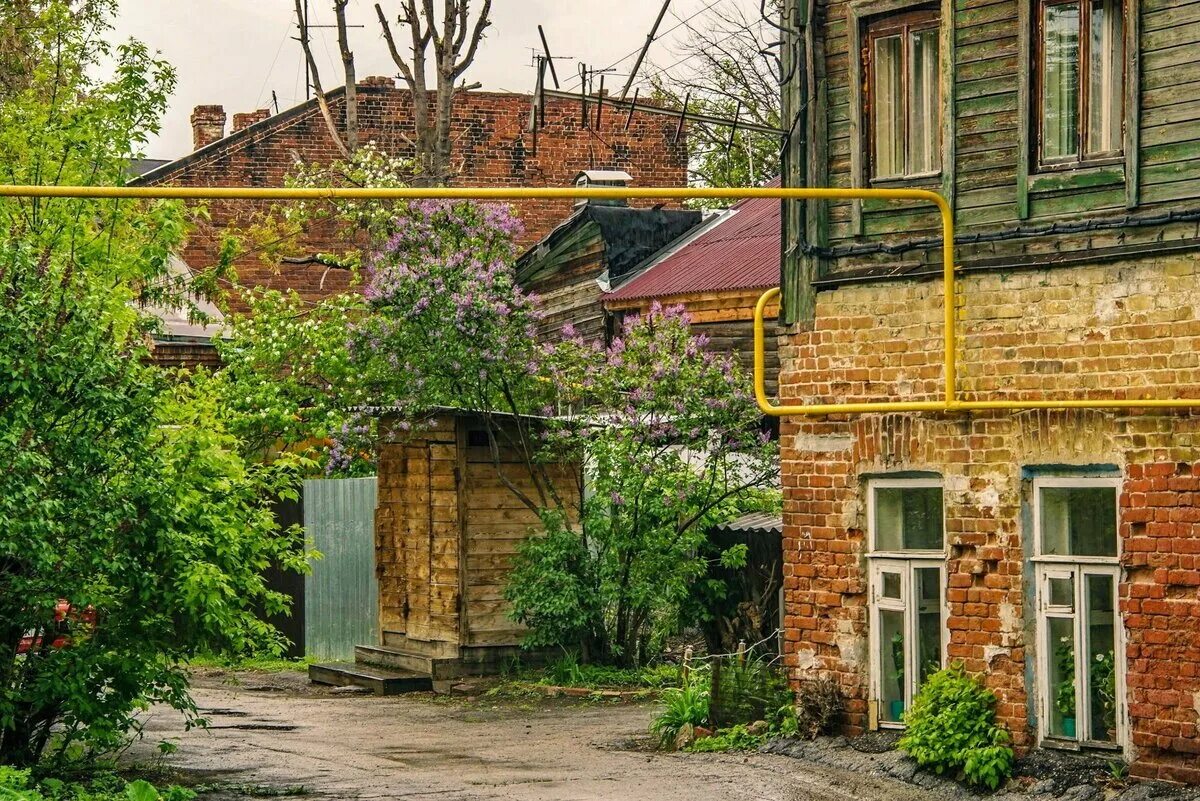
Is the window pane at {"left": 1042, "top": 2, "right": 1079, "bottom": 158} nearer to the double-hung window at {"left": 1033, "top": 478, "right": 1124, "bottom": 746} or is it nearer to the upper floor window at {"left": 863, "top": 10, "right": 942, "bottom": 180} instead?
the upper floor window at {"left": 863, "top": 10, "right": 942, "bottom": 180}

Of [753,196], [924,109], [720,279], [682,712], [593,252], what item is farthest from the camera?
[593,252]

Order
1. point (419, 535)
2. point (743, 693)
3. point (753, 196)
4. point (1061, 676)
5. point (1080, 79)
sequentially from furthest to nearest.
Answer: point (419, 535), point (743, 693), point (1061, 676), point (1080, 79), point (753, 196)

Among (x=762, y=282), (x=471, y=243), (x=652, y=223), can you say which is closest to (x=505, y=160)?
(x=652, y=223)

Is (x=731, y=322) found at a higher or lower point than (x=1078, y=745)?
higher

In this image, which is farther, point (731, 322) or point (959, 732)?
point (731, 322)

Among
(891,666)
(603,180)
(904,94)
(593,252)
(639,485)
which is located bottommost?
(891,666)

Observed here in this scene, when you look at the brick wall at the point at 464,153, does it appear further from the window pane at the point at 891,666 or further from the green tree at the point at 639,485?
the window pane at the point at 891,666

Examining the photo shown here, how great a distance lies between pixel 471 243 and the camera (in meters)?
20.7

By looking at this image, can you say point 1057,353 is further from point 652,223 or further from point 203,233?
point 203,233

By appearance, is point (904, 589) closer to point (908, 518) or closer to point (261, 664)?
point (908, 518)

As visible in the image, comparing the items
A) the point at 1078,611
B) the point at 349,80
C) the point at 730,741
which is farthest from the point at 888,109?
the point at 349,80

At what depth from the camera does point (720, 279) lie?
83.6 ft

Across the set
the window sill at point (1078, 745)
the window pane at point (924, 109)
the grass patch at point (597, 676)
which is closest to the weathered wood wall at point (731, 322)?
the grass patch at point (597, 676)

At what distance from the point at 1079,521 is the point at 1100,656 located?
94 cm
